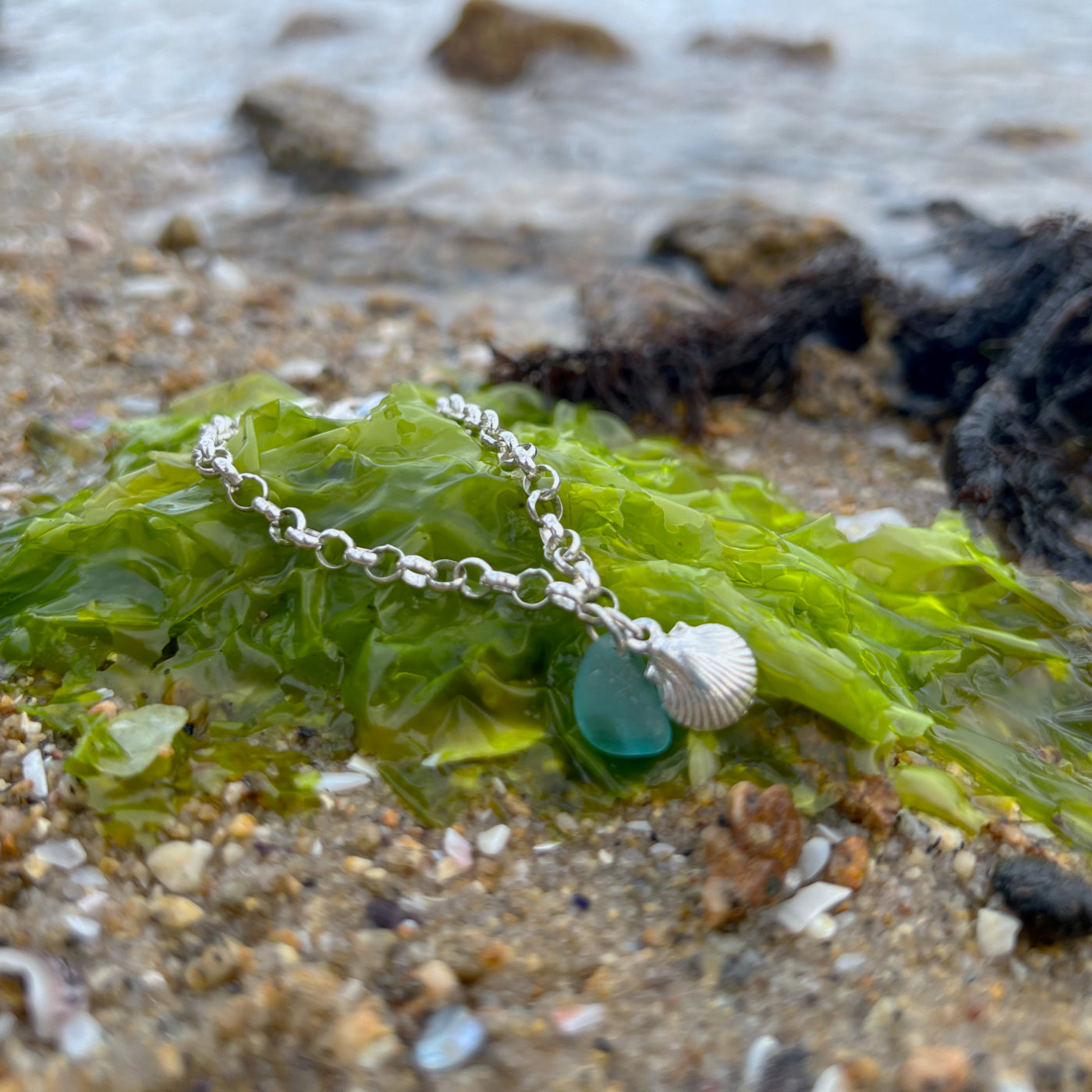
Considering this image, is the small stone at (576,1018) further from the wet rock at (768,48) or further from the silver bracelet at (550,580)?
the wet rock at (768,48)

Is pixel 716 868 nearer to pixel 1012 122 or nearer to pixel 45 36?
pixel 1012 122

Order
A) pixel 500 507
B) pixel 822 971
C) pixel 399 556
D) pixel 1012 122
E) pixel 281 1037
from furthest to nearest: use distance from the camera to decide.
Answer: pixel 1012 122 < pixel 500 507 < pixel 399 556 < pixel 822 971 < pixel 281 1037

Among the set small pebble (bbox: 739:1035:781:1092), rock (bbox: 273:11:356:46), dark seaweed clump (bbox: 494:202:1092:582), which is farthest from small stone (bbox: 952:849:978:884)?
rock (bbox: 273:11:356:46)

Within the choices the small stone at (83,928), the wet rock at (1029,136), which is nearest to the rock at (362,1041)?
the small stone at (83,928)

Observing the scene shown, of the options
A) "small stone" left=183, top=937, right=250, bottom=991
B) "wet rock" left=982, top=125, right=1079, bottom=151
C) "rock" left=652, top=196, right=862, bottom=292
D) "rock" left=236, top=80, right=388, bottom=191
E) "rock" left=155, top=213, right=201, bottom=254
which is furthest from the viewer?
"wet rock" left=982, top=125, right=1079, bottom=151

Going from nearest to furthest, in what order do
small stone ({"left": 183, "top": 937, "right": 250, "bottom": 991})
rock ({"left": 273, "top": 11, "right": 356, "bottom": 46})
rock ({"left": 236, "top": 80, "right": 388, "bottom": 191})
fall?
1. small stone ({"left": 183, "top": 937, "right": 250, "bottom": 991})
2. rock ({"left": 236, "top": 80, "right": 388, "bottom": 191})
3. rock ({"left": 273, "top": 11, "right": 356, "bottom": 46})

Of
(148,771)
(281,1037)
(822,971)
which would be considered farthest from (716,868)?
(148,771)

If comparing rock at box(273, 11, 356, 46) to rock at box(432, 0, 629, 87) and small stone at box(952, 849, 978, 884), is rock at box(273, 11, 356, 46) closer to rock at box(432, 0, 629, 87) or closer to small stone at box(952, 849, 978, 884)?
rock at box(432, 0, 629, 87)
